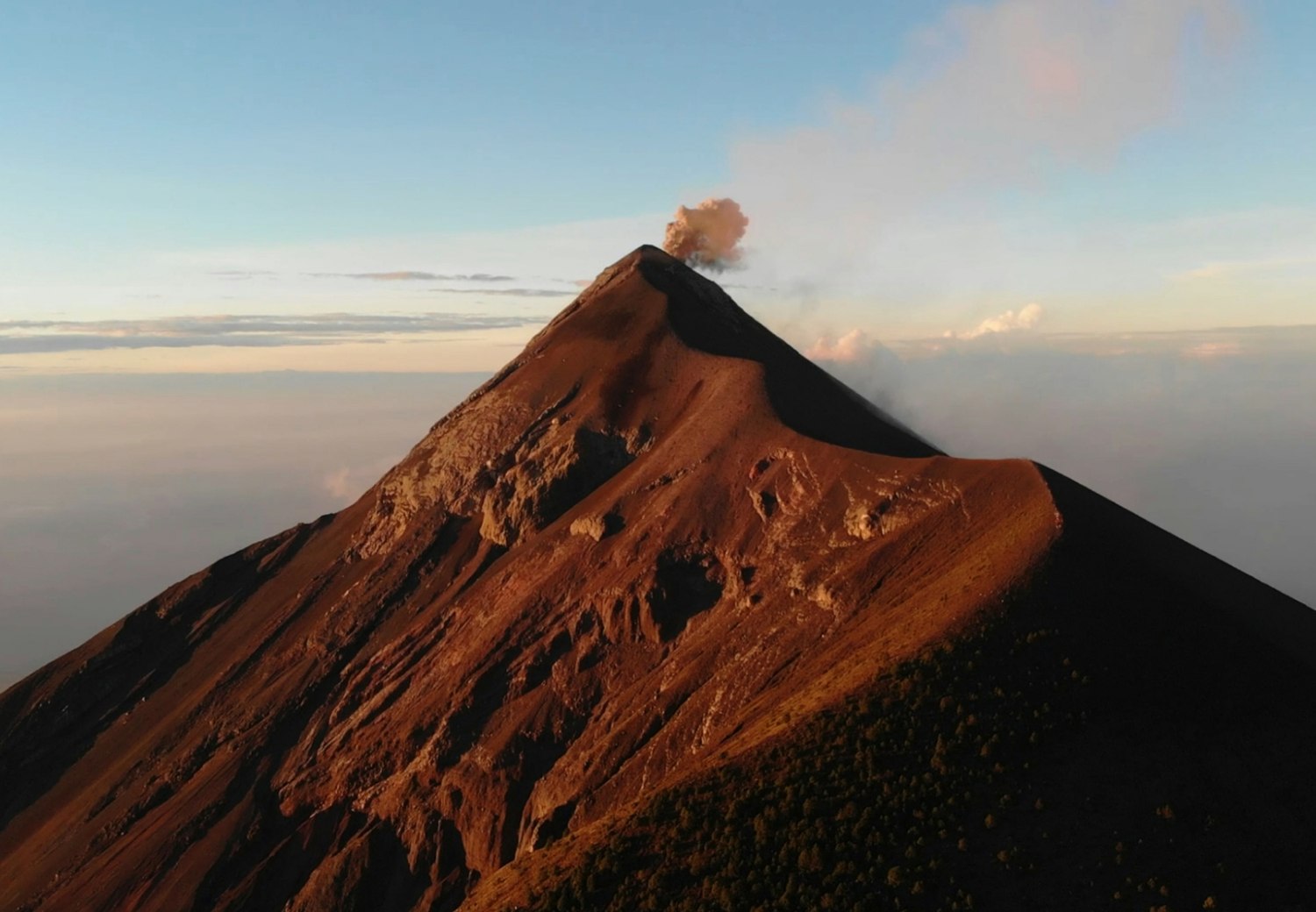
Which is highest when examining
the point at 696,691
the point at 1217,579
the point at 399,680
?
the point at 1217,579

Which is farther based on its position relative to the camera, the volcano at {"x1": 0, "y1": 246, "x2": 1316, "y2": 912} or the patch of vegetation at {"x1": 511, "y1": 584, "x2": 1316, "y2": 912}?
the volcano at {"x1": 0, "y1": 246, "x2": 1316, "y2": 912}

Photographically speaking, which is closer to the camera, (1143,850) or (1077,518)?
(1143,850)

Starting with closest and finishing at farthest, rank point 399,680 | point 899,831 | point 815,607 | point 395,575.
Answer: point 899,831, point 815,607, point 399,680, point 395,575

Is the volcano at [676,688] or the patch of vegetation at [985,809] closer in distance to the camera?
the patch of vegetation at [985,809]

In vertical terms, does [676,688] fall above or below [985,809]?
below

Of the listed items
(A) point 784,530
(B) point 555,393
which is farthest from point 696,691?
(B) point 555,393

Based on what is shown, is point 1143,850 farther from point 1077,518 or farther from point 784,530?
point 784,530

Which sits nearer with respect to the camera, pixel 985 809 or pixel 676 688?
pixel 985 809

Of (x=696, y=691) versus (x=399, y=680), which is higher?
(x=696, y=691)
